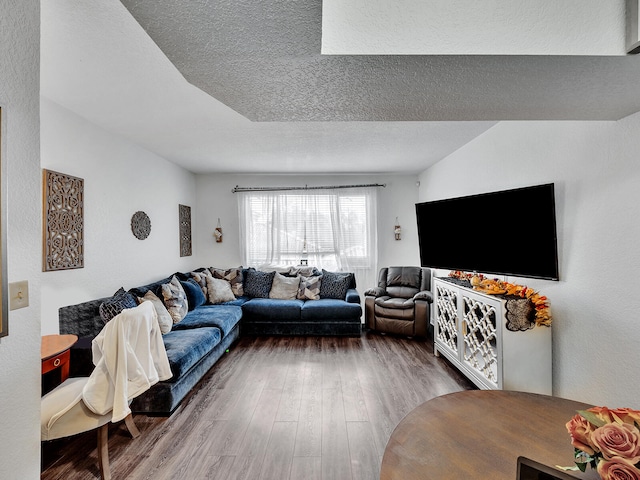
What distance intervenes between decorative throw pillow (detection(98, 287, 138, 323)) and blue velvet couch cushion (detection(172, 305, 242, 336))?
2.07 feet

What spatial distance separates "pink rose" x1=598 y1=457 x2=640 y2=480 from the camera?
66cm

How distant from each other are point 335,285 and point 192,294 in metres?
2.06

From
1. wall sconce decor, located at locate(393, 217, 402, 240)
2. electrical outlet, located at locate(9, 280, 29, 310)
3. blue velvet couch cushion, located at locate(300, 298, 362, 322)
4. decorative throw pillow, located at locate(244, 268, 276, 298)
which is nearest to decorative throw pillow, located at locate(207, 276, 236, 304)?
decorative throw pillow, located at locate(244, 268, 276, 298)

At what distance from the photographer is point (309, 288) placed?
15.8ft

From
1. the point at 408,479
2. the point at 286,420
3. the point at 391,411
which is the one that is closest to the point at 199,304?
the point at 286,420

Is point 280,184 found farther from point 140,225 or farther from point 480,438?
point 480,438

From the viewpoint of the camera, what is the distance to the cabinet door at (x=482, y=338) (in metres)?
2.42

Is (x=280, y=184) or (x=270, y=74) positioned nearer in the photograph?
(x=270, y=74)

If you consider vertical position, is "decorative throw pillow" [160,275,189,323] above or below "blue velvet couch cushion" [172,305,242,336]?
above

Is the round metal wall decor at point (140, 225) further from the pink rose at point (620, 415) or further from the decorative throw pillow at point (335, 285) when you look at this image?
the pink rose at point (620, 415)

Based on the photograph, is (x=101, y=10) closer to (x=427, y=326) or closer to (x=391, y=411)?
(x=391, y=411)

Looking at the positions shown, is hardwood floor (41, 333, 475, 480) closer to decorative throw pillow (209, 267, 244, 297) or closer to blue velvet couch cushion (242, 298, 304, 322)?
blue velvet couch cushion (242, 298, 304, 322)

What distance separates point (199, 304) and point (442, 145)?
146 inches

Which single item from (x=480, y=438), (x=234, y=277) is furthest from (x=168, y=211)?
(x=480, y=438)
